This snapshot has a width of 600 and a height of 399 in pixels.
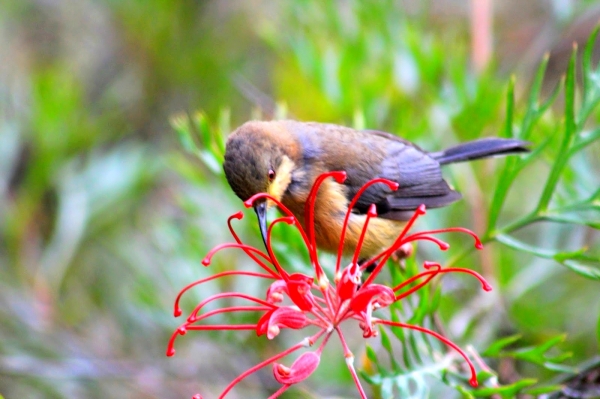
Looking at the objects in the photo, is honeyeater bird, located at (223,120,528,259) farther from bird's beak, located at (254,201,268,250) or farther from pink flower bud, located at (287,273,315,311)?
pink flower bud, located at (287,273,315,311)

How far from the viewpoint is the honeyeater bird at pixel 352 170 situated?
2.25 m

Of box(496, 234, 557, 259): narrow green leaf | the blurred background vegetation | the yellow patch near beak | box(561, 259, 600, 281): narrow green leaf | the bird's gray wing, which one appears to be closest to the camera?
box(561, 259, 600, 281): narrow green leaf

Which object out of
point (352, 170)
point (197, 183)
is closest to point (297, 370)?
point (352, 170)

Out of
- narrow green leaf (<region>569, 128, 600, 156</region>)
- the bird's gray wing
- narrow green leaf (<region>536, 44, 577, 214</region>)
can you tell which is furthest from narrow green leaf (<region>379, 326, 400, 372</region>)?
the bird's gray wing

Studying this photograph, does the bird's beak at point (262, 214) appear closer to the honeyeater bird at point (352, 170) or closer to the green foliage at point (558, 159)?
the honeyeater bird at point (352, 170)

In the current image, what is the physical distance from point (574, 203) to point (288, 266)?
0.80 meters

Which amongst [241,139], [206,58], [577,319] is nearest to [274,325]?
→ [241,139]

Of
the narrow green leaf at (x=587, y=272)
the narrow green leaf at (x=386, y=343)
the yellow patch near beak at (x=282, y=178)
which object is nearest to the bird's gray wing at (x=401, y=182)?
the yellow patch near beak at (x=282, y=178)

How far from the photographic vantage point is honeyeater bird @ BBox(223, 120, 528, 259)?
225 centimetres

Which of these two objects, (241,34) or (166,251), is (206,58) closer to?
(241,34)

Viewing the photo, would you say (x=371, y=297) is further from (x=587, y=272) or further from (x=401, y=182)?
(x=401, y=182)

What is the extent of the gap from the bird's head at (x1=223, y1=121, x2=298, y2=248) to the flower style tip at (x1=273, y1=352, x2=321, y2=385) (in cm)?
52

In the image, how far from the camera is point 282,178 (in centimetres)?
225

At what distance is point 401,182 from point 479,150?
29 centimetres
